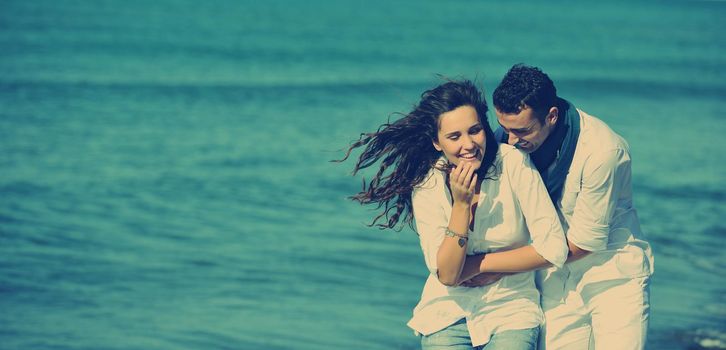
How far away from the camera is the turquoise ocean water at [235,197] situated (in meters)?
8.93

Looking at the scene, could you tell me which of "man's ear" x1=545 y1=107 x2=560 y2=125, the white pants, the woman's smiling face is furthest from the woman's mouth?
the white pants

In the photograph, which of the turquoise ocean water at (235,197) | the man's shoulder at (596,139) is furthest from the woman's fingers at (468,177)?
the man's shoulder at (596,139)

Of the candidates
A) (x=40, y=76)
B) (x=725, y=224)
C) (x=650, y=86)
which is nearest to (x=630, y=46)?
(x=650, y=86)

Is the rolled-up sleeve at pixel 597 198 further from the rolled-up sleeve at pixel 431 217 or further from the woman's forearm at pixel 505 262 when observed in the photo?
the rolled-up sleeve at pixel 431 217

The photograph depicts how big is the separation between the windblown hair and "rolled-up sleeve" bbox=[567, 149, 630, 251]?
1.08 feet

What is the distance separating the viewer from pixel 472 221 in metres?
4.24

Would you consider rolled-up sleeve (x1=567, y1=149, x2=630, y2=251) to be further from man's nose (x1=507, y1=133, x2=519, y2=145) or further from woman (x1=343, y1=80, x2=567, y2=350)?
man's nose (x1=507, y1=133, x2=519, y2=145)

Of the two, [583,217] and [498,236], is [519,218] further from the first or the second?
[583,217]

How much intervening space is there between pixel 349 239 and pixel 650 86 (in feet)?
76.8

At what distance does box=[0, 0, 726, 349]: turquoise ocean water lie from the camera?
8.93 metres

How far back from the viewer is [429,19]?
71312 mm

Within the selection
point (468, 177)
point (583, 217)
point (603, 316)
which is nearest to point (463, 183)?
point (468, 177)

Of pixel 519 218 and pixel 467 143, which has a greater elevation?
pixel 467 143

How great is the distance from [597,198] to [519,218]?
0.37 meters
